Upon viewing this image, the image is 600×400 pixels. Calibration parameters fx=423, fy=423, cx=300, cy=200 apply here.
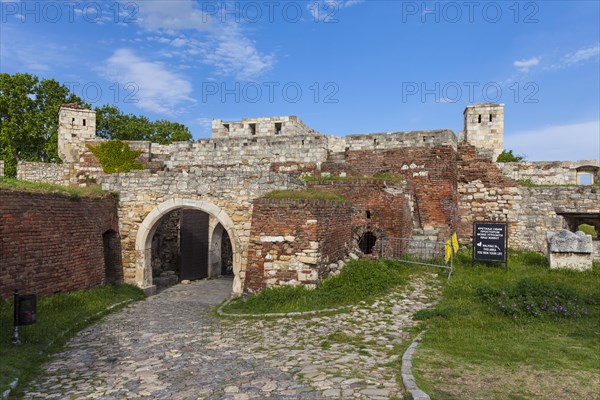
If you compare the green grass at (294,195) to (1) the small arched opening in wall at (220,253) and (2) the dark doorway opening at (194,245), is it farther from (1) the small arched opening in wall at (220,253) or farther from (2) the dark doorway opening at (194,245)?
(1) the small arched opening in wall at (220,253)

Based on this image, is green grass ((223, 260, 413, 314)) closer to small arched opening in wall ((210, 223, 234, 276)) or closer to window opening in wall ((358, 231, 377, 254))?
window opening in wall ((358, 231, 377, 254))

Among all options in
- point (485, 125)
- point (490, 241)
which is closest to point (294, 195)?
point (490, 241)

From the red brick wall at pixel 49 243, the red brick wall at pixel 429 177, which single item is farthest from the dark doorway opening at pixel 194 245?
the red brick wall at pixel 429 177

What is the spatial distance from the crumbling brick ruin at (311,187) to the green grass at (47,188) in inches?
34.4

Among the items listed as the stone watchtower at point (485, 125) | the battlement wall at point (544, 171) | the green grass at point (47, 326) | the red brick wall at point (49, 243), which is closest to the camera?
the green grass at point (47, 326)

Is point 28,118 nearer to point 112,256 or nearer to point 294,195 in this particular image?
point 112,256

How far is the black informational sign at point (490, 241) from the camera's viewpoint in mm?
13195

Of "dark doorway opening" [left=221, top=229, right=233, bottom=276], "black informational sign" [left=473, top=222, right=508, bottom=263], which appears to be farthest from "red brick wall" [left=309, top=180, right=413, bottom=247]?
"dark doorway opening" [left=221, top=229, right=233, bottom=276]

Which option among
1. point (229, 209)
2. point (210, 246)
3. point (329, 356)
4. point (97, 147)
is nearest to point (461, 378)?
point (329, 356)

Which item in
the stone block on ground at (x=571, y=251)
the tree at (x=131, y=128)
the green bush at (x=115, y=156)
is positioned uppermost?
the tree at (x=131, y=128)

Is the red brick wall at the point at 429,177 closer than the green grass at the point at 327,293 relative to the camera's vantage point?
No

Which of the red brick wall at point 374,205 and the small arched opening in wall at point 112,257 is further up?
the red brick wall at point 374,205

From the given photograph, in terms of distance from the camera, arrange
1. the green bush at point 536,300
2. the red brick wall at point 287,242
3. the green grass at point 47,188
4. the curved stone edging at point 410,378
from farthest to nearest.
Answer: the red brick wall at point 287,242 < the green grass at point 47,188 < the green bush at point 536,300 < the curved stone edging at point 410,378

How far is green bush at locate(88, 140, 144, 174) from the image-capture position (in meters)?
18.0
